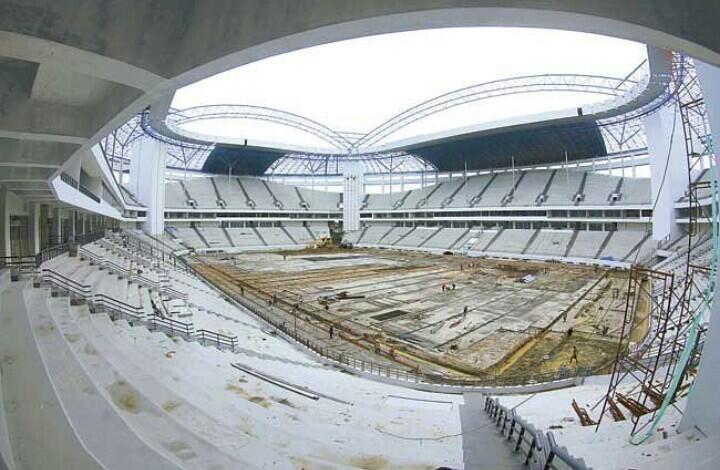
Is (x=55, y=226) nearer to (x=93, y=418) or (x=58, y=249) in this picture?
(x=58, y=249)

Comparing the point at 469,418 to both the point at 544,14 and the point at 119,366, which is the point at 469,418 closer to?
the point at 119,366

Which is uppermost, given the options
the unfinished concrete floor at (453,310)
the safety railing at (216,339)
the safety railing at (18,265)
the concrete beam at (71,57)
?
the concrete beam at (71,57)

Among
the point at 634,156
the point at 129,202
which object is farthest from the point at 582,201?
the point at 129,202

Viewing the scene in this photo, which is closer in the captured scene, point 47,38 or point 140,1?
point 47,38

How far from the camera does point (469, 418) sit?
7.41 meters

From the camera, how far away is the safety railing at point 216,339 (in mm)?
10958

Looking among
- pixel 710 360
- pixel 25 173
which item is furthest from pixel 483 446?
pixel 25 173

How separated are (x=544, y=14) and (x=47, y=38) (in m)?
3.45

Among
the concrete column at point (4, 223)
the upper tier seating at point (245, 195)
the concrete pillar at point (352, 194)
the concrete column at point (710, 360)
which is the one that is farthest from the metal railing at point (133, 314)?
the concrete pillar at point (352, 194)

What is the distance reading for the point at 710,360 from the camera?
13.6 feet

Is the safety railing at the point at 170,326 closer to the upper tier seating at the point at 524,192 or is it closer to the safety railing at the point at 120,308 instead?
the safety railing at the point at 120,308

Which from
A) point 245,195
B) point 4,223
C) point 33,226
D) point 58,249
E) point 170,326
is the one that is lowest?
point 170,326

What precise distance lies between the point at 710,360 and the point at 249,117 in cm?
4358

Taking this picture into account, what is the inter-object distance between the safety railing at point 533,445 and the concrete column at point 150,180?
4482 cm
